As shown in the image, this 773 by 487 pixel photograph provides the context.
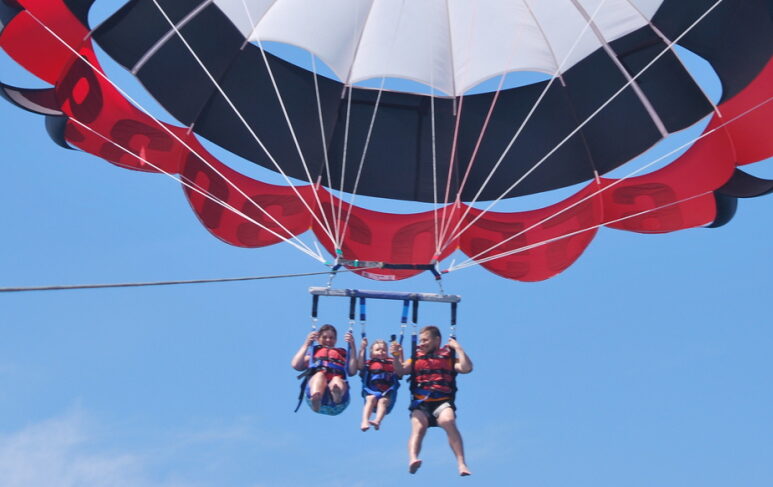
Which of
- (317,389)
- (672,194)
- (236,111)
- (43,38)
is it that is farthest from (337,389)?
(43,38)

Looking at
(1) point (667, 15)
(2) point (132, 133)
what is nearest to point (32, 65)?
(2) point (132, 133)

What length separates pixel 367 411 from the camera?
8.21 meters

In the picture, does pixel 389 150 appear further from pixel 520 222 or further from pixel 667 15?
pixel 667 15

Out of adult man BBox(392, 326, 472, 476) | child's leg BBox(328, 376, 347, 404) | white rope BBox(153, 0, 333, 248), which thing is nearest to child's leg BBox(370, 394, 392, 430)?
adult man BBox(392, 326, 472, 476)

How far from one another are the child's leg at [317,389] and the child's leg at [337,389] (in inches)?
2.6

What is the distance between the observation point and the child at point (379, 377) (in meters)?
8.30

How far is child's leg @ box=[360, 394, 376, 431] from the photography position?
8164mm

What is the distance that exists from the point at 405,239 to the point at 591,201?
6.28 feet

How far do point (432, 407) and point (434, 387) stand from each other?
0.53 feet

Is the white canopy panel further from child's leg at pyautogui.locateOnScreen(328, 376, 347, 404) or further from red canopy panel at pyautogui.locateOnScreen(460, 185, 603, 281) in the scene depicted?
child's leg at pyautogui.locateOnScreen(328, 376, 347, 404)

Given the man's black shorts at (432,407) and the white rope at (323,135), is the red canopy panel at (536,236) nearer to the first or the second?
the white rope at (323,135)

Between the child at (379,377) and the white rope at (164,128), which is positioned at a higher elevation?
the white rope at (164,128)

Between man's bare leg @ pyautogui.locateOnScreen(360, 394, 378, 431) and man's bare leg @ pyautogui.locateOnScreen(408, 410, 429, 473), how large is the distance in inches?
13.6

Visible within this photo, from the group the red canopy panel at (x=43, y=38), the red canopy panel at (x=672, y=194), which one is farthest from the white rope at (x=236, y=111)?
the red canopy panel at (x=672, y=194)
